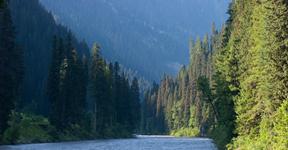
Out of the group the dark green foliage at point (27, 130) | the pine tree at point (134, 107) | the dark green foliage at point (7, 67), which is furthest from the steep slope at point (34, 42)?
the dark green foliage at point (7, 67)

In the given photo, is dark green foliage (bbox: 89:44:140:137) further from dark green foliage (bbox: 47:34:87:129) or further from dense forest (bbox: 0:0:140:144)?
dark green foliage (bbox: 47:34:87:129)

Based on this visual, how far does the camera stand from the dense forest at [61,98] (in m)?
72.5

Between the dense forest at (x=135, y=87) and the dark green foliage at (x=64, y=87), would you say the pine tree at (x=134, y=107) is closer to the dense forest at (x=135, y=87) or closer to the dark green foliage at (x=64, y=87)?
the dense forest at (x=135, y=87)

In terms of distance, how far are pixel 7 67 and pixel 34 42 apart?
87.1 meters

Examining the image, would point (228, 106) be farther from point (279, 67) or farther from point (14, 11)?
point (14, 11)

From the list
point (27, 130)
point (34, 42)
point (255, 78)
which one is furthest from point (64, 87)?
point (34, 42)

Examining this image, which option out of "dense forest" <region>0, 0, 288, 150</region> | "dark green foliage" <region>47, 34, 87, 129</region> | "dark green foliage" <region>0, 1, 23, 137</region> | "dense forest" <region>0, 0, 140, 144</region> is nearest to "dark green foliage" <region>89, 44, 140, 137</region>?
"dense forest" <region>0, 0, 140, 144</region>

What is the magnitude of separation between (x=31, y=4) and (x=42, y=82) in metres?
41.9

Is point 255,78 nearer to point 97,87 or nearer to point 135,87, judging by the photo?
point 97,87

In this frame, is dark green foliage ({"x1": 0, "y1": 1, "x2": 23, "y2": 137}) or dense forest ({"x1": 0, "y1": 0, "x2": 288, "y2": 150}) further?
dark green foliage ({"x1": 0, "y1": 1, "x2": 23, "y2": 137})

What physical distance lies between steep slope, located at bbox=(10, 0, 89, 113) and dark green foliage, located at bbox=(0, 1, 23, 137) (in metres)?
48.6

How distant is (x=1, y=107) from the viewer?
67.0 meters

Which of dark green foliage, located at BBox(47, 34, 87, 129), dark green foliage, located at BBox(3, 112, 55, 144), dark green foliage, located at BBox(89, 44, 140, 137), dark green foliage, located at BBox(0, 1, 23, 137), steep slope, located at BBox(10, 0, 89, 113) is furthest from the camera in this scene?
steep slope, located at BBox(10, 0, 89, 113)

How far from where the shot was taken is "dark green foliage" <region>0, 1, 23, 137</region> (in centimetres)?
6800
